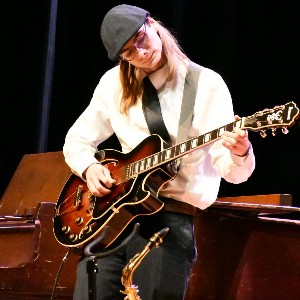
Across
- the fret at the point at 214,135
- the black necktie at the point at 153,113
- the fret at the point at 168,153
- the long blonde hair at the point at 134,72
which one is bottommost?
the fret at the point at 168,153

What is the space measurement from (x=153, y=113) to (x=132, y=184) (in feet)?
1.04

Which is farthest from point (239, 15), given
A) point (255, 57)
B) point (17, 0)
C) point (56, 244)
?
point (56, 244)

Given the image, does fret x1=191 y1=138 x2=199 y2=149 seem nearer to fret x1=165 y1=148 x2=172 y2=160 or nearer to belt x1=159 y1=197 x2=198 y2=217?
fret x1=165 y1=148 x2=172 y2=160

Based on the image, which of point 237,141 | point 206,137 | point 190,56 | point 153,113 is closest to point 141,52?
point 153,113

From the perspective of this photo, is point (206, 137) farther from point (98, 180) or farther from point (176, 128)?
point (98, 180)

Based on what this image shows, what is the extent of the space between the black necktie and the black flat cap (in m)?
0.22

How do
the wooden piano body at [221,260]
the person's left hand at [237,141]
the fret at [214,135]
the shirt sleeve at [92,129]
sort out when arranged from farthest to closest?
the wooden piano body at [221,260]
the shirt sleeve at [92,129]
the fret at [214,135]
the person's left hand at [237,141]

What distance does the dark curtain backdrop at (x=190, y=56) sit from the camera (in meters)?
5.25

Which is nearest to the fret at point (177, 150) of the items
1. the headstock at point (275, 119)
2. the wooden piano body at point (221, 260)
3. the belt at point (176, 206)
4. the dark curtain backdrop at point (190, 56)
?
the belt at point (176, 206)

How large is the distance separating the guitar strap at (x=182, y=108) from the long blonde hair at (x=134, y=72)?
61mm

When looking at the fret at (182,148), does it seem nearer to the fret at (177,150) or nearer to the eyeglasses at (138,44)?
the fret at (177,150)

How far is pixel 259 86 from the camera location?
17.6ft

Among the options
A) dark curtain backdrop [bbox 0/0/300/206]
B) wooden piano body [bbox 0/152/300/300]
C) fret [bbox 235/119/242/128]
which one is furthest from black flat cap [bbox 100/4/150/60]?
dark curtain backdrop [bbox 0/0/300/206]

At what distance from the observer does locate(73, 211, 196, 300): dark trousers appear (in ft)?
9.58
